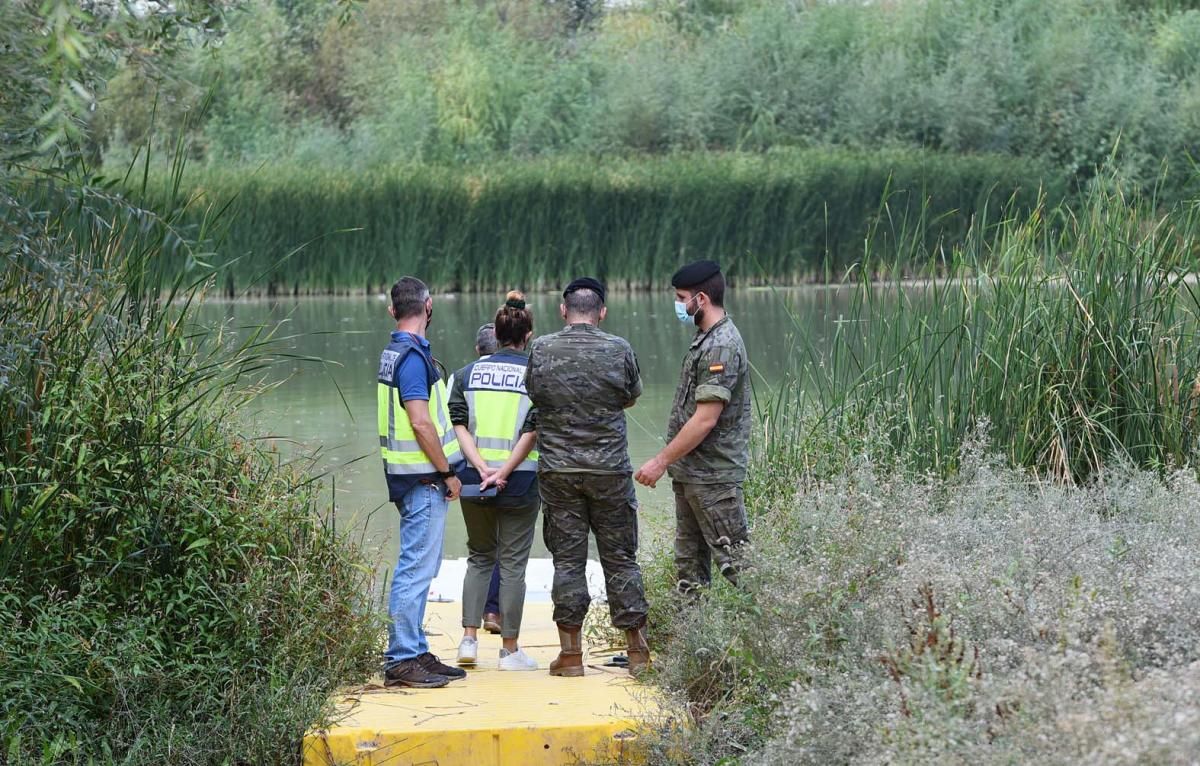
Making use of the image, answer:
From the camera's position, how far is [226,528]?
5.37m

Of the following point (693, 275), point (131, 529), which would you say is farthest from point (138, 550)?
point (693, 275)

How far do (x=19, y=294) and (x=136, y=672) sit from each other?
143 centimetres

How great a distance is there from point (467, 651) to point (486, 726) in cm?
113

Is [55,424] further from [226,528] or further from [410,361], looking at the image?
[410,361]

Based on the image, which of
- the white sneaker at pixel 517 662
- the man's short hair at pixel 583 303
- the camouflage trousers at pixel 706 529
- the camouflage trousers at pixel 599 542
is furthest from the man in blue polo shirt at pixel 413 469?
the camouflage trousers at pixel 706 529

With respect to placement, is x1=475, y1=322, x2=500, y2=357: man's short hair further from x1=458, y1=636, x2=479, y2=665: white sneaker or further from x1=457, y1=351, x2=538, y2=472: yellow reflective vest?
x1=458, y1=636, x2=479, y2=665: white sneaker

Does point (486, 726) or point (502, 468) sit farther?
point (502, 468)

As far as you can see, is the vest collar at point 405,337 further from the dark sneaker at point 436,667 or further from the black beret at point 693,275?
the dark sneaker at point 436,667

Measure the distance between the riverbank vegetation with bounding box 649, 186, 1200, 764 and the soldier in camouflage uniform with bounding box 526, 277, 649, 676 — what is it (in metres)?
0.21

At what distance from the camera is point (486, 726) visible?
16.1 ft

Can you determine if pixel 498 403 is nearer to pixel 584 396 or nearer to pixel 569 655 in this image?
pixel 584 396

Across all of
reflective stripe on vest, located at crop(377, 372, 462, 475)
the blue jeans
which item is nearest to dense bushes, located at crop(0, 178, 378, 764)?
the blue jeans

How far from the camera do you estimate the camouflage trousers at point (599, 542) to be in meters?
5.66

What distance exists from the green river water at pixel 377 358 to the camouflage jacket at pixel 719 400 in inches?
45.2
